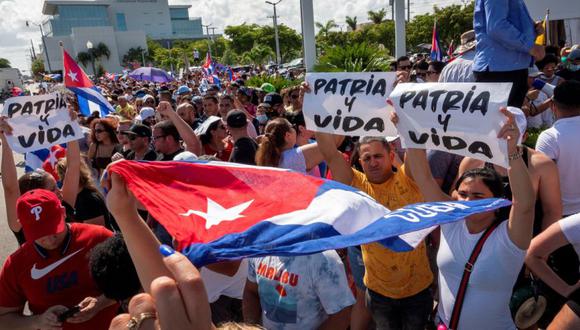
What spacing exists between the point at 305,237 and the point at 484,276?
1076mm

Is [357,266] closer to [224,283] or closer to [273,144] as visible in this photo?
[224,283]

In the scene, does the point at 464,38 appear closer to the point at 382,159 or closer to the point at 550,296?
the point at 382,159

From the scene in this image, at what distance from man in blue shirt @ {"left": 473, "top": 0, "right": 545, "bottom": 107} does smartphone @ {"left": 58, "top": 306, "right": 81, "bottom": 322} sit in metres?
3.81

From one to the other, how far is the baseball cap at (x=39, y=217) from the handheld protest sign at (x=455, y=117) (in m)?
2.14

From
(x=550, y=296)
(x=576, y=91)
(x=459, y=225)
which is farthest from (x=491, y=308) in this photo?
(x=576, y=91)

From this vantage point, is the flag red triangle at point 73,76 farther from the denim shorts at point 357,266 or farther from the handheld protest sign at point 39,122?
the denim shorts at point 357,266

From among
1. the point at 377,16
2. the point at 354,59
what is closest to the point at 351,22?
the point at 377,16

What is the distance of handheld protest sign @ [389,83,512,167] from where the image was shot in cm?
235

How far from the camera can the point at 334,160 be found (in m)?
3.37

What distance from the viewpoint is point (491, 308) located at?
2.39m

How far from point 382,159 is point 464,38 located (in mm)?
3988

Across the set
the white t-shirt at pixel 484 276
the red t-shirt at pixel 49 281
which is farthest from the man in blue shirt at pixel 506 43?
the red t-shirt at pixel 49 281

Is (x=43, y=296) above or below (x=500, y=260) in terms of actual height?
below

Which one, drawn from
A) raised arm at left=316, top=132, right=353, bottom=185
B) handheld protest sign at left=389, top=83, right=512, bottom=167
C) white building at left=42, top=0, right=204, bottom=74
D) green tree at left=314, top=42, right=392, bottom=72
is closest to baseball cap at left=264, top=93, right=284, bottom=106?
green tree at left=314, top=42, right=392, bottom=72
